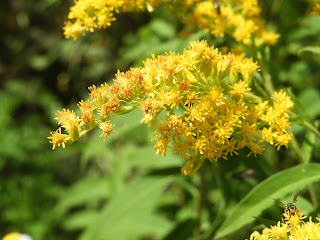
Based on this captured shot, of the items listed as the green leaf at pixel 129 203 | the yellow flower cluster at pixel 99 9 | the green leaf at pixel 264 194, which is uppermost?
the yellow flower cluster at pixel 99 9

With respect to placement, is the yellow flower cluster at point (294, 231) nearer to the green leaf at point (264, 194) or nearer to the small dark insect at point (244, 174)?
the green leaf at point (264, 194)

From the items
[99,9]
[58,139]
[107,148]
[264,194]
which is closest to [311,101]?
[264,194]

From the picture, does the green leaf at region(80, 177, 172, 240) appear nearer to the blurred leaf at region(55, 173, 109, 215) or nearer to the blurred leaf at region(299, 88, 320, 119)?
the blurred leaf at region(55, 173, 109, 215)

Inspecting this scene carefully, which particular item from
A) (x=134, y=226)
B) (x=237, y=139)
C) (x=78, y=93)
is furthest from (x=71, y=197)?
(x=78, y=93)

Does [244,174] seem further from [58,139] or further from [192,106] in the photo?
[58,139]

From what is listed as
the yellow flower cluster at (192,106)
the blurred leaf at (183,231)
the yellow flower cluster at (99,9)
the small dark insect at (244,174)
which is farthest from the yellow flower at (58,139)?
the blurred leaf at (183,231)

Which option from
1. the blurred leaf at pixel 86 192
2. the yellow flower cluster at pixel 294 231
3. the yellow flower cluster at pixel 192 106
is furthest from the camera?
the blurred leaf at pixel 86 192
